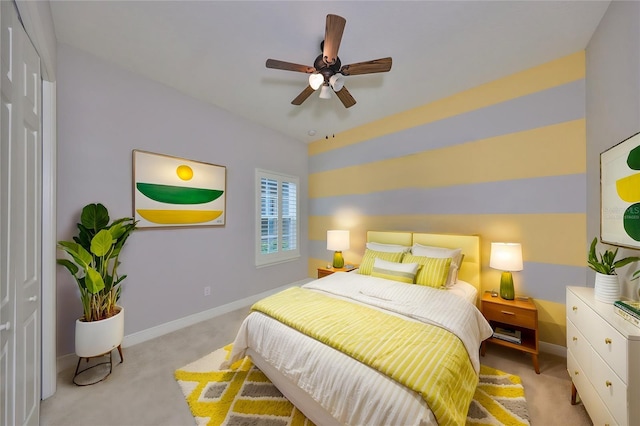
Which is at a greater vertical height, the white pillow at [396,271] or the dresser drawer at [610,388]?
the white pillow at [396,271]

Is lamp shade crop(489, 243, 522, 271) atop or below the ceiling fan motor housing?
below

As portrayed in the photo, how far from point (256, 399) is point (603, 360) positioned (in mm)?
2160

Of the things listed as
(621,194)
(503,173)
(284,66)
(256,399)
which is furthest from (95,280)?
(503,173)

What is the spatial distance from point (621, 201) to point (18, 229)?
3534 mm

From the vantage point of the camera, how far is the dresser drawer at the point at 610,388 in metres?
1.08

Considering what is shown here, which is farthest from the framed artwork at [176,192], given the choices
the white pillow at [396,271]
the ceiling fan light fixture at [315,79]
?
the white pillow at [396,271]

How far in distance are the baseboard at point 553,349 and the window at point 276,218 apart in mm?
3394

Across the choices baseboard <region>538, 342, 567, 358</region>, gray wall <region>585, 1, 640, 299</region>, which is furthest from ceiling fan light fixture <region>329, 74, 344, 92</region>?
baseboard <region>538, 342, 567, 358</region>

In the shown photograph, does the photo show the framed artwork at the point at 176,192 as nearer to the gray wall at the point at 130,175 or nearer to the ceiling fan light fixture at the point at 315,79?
the gray wall at the point at 130,175

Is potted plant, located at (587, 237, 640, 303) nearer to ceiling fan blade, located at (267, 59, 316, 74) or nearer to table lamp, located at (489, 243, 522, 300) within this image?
table lamp, located at (489, 243, 522, 300)

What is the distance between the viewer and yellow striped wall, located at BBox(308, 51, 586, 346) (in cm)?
221

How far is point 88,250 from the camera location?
1998mm

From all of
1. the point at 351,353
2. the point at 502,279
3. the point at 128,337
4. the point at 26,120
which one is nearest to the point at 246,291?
the point at 128,337

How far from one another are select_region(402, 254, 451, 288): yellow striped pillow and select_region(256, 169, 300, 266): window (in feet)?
7.71
